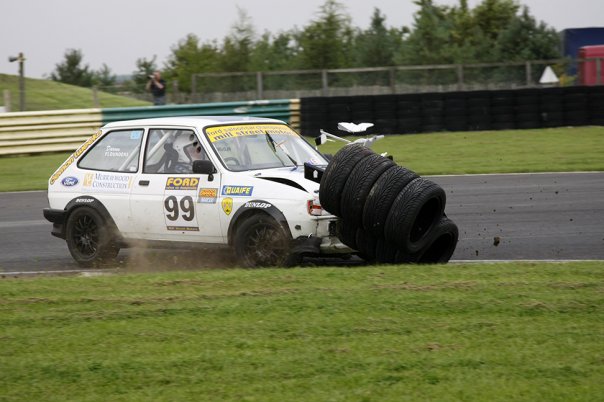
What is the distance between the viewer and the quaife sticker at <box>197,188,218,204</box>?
868 centimetres

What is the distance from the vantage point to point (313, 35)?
122 ft

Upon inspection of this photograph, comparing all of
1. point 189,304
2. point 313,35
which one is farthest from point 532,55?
point 189,304

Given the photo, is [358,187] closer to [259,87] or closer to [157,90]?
[157,90]

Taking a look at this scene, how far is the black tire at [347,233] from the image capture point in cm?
793

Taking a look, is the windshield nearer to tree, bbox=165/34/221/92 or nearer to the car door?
the car door

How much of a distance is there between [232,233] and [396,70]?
17.4m

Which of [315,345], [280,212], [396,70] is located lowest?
[315,345]

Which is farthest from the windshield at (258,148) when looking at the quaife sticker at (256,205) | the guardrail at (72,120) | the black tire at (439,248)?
the guardrail at (72,120)

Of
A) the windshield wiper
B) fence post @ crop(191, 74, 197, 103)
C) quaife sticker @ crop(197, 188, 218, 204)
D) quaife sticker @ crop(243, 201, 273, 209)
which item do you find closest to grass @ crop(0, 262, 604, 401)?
quaife sticker @ crop(243, 201, 273, 209)

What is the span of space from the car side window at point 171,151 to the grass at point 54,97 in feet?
61.4

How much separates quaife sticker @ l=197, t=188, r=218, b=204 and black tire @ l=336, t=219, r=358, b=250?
4.24 feet

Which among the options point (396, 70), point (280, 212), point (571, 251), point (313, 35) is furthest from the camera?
point (313, 35)

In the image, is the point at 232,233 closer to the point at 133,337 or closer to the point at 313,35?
the point at 133,337

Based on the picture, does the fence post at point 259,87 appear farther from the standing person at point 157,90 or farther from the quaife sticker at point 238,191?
the quaife sticker at point 238,191
